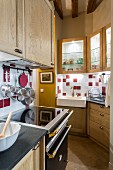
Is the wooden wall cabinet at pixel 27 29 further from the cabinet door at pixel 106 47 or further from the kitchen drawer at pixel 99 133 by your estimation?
the kitchen drawer at pixel 99 133

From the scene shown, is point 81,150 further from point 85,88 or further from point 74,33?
point 74,33

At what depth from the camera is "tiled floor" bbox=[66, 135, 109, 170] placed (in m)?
1.67

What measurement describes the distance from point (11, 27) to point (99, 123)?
1.98 meters

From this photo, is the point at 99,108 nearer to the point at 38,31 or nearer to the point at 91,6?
the point at 38,31

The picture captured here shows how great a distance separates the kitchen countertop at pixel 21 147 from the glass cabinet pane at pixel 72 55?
209cm

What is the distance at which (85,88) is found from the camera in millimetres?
2941

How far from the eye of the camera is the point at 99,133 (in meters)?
2.18

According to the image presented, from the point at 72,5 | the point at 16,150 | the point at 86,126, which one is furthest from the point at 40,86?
the point at 16,150

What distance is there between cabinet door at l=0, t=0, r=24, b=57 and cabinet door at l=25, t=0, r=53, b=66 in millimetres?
102

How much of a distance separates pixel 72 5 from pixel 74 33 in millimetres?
608

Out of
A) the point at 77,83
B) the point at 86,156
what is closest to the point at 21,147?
the point at 86,156

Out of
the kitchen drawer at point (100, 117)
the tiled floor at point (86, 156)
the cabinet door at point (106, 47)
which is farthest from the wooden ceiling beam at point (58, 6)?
the tiled floor at point (86, 156)

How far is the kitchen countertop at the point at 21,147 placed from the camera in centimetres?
56

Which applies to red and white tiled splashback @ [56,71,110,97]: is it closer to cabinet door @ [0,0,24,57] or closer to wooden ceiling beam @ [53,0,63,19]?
wooden ceiling beam @ [53,0,63,19]
